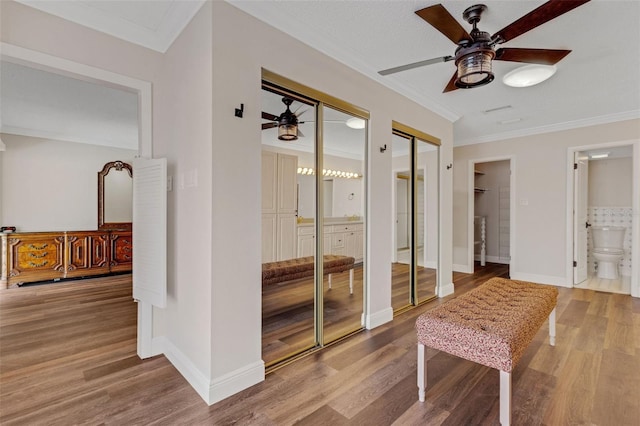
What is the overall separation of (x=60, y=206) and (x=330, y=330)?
17.6ft

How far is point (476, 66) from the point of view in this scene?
2082 millimetres

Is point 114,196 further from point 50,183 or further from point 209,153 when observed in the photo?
point 209,153

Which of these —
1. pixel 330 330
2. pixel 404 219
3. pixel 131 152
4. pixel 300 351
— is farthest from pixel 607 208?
pixel 131 152

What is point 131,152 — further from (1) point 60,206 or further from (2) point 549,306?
(2) point 549,306

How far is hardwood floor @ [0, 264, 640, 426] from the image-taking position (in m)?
1.72

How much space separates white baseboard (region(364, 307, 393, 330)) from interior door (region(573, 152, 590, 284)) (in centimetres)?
349

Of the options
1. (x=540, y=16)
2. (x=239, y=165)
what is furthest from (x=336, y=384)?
(x=540, y=16)

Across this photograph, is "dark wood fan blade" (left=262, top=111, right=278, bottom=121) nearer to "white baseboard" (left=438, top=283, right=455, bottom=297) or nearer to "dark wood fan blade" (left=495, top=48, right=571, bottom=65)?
"dark wood fan blade" (left=495, top=48, right=571, bottom=65)

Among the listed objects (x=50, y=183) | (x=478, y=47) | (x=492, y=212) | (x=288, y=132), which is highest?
(x=478, y=47)

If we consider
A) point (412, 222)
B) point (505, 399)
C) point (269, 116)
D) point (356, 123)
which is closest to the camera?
point (505, 399)

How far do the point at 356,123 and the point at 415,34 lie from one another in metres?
0.89

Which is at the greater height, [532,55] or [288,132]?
[532,55]

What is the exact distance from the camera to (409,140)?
369 cm

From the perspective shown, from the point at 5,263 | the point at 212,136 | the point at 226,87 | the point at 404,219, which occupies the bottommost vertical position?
the point at 5,263
